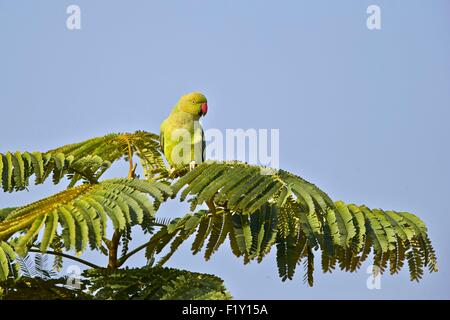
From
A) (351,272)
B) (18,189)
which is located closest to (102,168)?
(18,189)

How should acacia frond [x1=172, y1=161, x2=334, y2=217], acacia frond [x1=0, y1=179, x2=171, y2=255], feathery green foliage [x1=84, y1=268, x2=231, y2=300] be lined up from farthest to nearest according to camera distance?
acacia frond [x1=172, y1=161, x2=334, y2=217] < feathery green foliage [x1=84, y1=268, x2=231, y2=300] < acacia frond [x1=0, y1=179, x2=171, y2=255]

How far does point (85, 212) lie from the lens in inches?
258

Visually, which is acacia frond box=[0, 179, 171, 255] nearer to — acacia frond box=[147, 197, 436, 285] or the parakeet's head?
acacia frond box=[147, 197, 436, 285]

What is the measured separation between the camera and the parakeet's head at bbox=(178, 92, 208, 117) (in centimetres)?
998

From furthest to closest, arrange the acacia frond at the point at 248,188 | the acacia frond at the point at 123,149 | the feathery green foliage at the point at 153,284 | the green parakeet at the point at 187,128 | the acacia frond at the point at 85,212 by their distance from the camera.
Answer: the green parakeet at the point at 187,128, the acacia frond at the point at 123,149, the acacia frond at the point at 248,188, the feathery green foliage at the point at 153,284, the acacia frond at the point at 85,212

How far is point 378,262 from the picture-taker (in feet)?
24.7

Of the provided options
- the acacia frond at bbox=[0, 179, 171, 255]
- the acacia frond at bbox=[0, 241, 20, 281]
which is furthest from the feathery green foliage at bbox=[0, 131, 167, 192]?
the acacia frond at bbox=[0, 241, 20, 281]

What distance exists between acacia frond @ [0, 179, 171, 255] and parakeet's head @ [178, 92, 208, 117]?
2.83m

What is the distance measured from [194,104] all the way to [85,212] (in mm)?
3607

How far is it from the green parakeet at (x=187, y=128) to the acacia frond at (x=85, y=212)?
2544 mm

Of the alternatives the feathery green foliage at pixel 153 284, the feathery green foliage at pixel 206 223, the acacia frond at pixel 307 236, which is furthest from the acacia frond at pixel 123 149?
the feathery green foliage at pixel 153 284

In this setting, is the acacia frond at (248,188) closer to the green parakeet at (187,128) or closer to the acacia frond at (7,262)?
the acacia frond at (7,262)

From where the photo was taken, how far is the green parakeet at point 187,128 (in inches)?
384
